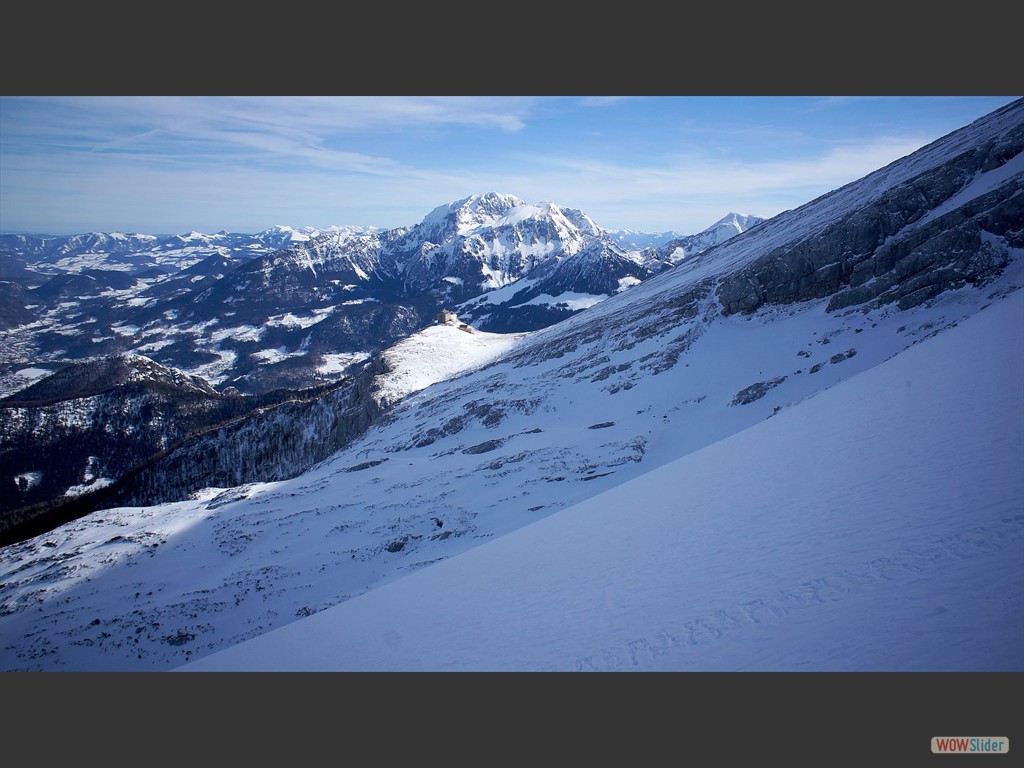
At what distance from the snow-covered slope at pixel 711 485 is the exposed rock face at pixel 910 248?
7.4 inches

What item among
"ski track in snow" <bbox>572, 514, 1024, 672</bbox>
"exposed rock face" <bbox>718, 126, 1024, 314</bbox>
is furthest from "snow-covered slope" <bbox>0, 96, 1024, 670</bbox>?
"exposed rock face" <bbox>718, 126, 1024, 314</bbox>

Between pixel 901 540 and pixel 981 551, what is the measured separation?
0.96m

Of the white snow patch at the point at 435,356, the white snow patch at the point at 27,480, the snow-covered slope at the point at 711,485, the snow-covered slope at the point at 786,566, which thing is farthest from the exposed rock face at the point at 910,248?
the white snow patch at the point at 27,480

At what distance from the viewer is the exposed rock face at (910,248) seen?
27578 millimetres

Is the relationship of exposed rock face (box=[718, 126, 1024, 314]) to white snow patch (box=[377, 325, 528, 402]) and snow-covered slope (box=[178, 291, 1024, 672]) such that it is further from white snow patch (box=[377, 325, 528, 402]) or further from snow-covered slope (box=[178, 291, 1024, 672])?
white snow patch (box=[377, 325, 528, 402])

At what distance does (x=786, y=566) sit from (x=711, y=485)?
539 cm

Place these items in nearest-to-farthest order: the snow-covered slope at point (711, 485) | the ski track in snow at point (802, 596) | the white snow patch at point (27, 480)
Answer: the ski track in snow at point (802, 596), the snow-covered slope at point (711, 485), the white snow patch at point (27, 480)

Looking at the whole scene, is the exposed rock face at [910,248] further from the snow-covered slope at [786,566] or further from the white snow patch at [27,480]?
the white snow patch at [27,480]

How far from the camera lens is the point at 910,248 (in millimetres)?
33062

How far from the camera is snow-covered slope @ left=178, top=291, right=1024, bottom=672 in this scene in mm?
6047

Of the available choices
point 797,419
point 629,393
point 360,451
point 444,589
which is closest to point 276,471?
point 360,451

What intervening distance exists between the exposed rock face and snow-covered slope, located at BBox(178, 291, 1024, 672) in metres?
15.9

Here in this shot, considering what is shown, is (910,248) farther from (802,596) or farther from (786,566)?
(802,596)

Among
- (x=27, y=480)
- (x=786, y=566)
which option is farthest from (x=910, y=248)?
(x=27, y=480)
